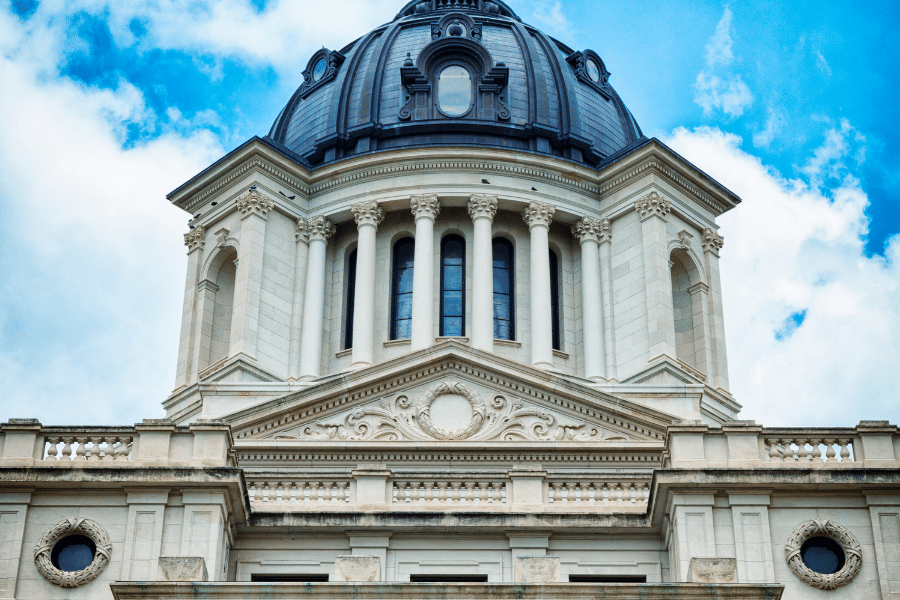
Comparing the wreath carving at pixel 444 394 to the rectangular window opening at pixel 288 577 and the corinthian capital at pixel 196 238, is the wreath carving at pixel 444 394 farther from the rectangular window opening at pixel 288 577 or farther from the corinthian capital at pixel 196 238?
the corinthian capital at pixel 196 238

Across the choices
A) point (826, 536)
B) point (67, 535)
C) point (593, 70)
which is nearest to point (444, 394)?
point (67, 535)

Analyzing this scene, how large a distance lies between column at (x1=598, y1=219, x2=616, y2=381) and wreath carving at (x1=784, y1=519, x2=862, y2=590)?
19686 mm

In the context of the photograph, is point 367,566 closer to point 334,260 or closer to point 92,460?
point 92,460

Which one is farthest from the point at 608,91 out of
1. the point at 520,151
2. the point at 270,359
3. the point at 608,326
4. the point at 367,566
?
the point at 367,566

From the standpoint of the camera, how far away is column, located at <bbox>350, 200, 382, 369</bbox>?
1871 inches

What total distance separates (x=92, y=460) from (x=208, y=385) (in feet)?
33.4

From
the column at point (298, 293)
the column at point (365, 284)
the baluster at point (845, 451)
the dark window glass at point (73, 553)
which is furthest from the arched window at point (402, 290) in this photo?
the dark window glass at point (73, 553)

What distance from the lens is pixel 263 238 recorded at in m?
49.3

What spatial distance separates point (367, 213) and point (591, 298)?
7.25m

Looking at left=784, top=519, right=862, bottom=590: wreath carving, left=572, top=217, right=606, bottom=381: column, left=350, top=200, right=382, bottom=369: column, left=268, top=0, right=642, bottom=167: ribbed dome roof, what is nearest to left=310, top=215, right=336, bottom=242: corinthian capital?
left=350, top=200, right=382, bottom=369: column

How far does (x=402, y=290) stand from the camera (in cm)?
5016

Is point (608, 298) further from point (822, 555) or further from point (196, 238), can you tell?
point (822, 555)

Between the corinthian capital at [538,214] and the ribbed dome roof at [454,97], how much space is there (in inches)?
98.5

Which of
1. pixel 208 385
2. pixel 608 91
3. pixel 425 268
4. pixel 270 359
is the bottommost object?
pixel 208 385
